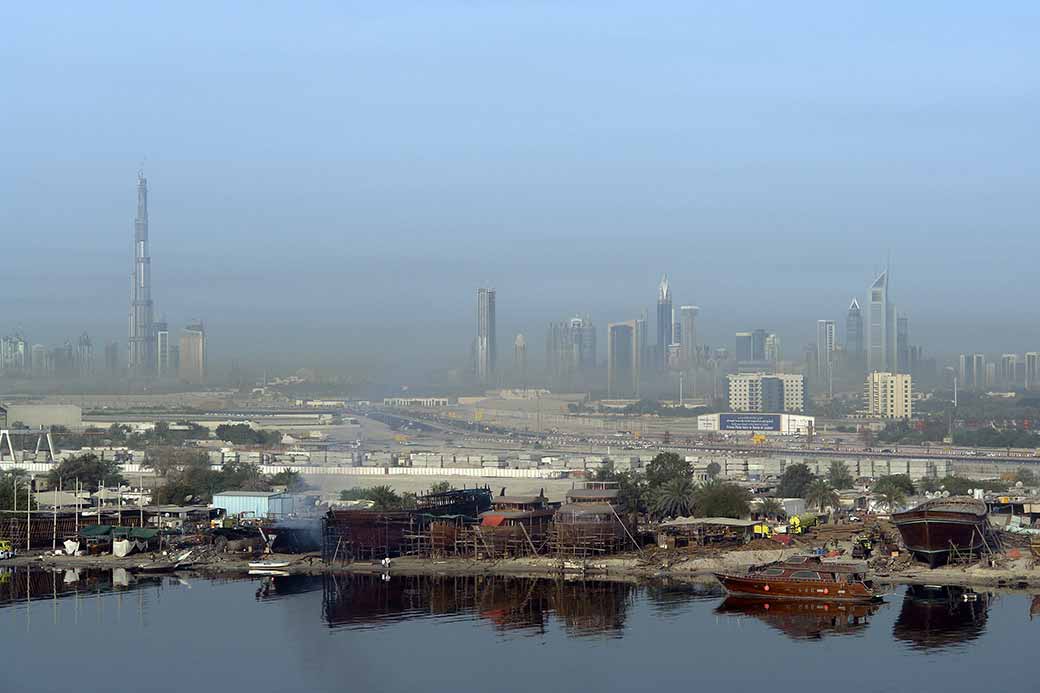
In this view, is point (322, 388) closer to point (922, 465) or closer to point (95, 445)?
point (95, 445)

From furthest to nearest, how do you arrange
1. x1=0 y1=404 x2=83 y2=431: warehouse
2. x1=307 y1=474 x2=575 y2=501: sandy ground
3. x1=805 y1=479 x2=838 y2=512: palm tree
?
x1=0 y1=404 x2=83 y2=431: warehouse, x1=307 y1=474 x2=575 y2=501: sandy ground, x1=805 y1=479 x2=838 y2=512: palm tree

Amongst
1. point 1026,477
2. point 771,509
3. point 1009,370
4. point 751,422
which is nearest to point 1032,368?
point 1009,370

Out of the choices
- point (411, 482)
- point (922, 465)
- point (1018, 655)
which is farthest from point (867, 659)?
point (922, 465)

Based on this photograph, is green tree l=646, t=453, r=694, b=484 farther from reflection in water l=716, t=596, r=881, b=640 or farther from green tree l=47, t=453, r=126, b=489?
green tree l=47, t=453, r=126, b=489

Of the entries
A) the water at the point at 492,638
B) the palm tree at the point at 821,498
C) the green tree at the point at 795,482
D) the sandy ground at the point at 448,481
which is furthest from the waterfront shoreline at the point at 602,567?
the green tree at the point at 795,482

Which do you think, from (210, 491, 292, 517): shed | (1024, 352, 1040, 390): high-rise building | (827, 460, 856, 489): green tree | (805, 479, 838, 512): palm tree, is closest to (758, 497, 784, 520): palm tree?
(805, 479, 838, 512): palm tree

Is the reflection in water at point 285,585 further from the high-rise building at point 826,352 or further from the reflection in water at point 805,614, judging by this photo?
the high-rise building at point 826,352

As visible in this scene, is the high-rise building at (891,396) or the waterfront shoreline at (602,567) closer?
the waterfront shoreline at (602,567)
